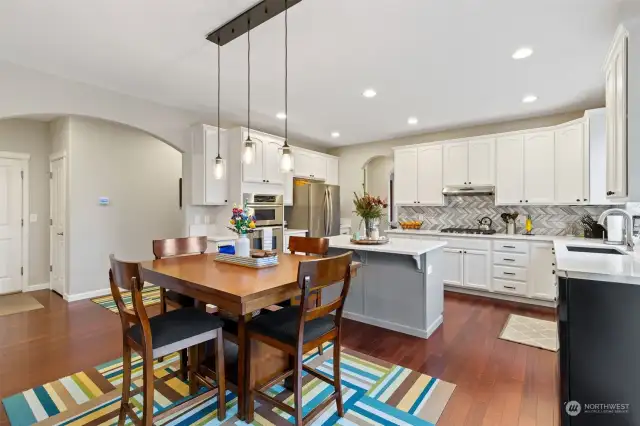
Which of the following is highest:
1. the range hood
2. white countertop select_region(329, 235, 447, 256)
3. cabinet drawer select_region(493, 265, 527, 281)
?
the range hood

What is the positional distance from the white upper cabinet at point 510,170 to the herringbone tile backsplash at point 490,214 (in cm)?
36

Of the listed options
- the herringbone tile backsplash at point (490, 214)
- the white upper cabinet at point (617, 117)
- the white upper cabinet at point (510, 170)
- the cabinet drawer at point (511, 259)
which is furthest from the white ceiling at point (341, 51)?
the cabinet drawer at point (511, 259)

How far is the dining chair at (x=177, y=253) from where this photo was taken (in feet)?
8.09

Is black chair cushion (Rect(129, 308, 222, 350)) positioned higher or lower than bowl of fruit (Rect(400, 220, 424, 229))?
lower

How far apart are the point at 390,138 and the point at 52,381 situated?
18.8ft

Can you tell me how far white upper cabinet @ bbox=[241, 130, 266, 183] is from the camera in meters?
4.63

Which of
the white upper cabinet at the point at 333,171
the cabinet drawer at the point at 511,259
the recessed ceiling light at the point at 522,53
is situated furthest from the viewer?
the white upper cabinet at the point at 333,171

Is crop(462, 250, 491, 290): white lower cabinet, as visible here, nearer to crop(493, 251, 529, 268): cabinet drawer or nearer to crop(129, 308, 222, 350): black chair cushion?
crop(493, 251, 529, 268): cabinet drawer

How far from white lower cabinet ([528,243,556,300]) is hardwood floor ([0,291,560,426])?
10.9 inches

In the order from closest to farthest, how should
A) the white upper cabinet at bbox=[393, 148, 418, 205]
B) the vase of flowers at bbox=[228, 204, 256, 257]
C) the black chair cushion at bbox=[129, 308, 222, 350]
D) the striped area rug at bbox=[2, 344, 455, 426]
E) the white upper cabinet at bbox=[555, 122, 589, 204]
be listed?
the black chair cushion at bbox=[129, 308, 222, 350]
the striped area rug at bbox=[2, 344, 455, 426]
the vase of flowers at bbox=[228, 204, 256, 257]
the white upper cabinet at bbox=[555, 122, 589, 204]
the white upper cabinet at bbox=[393, 148, 418, 205]

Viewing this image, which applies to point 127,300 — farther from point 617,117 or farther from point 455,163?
point 617,117

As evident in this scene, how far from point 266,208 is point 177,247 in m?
2.12

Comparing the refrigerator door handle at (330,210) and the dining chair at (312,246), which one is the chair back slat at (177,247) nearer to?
the dining chair at (312,246)

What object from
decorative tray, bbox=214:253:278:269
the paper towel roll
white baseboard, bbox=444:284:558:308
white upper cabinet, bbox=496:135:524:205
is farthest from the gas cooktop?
decorative tray, bbox=214:253:278:269
